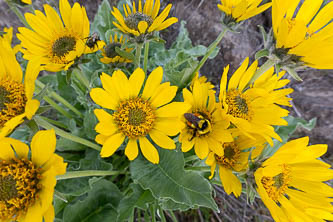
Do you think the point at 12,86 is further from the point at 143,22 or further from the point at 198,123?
the point at 198,123

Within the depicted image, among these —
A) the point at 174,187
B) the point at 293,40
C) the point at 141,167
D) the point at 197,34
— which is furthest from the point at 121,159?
the point at 197,34

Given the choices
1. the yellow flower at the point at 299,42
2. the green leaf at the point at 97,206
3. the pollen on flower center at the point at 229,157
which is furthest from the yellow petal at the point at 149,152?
the yellow flower at the point at 299,42

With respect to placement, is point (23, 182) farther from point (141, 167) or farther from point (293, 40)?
point (293, 40)

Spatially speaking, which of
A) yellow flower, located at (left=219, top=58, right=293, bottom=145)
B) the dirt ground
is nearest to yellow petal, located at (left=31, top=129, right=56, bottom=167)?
yellow flower, located at (left=219, top=58, right=293, bottom=145)

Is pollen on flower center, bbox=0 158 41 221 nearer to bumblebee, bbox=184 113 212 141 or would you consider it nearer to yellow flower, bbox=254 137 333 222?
bumblebee, bbox=184 113 212 141

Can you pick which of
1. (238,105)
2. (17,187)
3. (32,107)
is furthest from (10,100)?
(238,105)

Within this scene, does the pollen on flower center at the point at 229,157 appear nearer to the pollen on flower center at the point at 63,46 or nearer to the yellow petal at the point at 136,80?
the yellow petal at the point at 136,80

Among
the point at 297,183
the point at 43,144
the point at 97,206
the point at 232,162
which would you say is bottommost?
the point at 97,206
